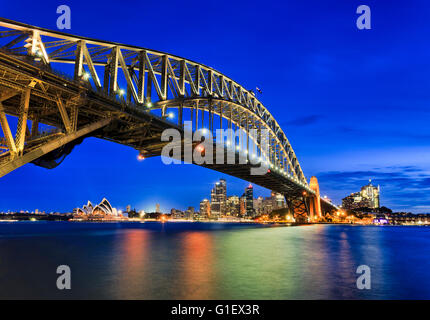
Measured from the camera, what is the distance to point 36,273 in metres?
15.1

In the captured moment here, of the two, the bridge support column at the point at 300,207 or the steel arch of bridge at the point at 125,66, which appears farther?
the bridge support column at the point at 300,207

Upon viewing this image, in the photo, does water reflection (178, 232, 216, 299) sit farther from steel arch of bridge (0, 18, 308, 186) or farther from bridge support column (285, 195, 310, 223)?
bridge support column (285, 195, 310, 223)

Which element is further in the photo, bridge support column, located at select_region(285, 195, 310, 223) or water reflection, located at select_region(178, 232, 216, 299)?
bridge support column, located at select_region(285, 195, 310, 223)

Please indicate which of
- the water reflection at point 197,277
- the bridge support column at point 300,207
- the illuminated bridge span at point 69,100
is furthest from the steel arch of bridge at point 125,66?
the bridge support column at point 300,207

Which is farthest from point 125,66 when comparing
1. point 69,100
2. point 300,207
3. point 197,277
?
point 300,207

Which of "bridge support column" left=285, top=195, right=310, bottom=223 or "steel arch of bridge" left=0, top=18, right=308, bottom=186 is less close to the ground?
"steel arch of bridge" left=0, top=18, right=308, bottom=186

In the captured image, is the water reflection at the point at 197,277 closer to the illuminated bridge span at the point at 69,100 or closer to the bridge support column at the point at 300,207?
the illuminated bridge span at the point at 69,100

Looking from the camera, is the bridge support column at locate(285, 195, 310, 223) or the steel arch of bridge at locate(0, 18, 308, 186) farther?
the bridge support column at locate(285, 195, 310, 223)

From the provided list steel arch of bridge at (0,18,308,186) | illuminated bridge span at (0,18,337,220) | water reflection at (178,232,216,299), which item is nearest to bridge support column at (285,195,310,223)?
steel arch of bridge at (0,18,308,186)

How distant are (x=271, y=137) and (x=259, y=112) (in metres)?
9.87

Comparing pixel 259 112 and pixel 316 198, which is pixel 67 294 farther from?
pixel 316 198

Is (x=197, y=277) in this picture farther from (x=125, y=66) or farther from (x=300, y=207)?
(x=300, y=207)

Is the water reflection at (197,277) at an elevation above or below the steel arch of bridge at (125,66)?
below

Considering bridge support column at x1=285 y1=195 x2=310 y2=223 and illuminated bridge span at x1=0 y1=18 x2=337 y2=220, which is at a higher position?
illuminated bridge span at x1=0 y1=18 x2=337 y2=220
